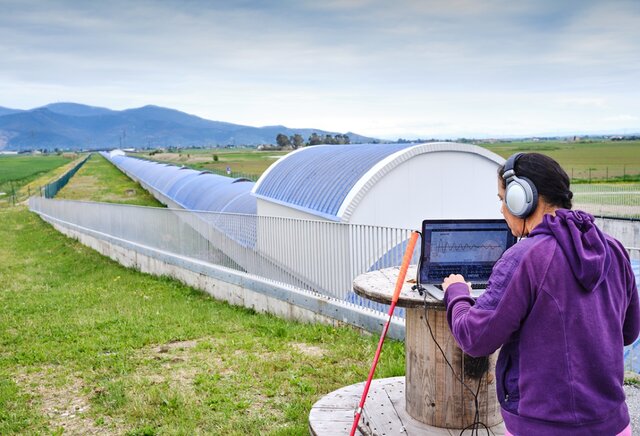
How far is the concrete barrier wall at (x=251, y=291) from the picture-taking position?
8984mm

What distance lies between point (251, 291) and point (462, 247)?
8.00m

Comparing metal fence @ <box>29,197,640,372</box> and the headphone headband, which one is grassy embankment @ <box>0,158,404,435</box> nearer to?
metal fence @ <box>29,197,640,372</box>

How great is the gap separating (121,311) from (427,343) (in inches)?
319

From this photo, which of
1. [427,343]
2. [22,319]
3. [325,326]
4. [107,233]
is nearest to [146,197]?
[107,233]

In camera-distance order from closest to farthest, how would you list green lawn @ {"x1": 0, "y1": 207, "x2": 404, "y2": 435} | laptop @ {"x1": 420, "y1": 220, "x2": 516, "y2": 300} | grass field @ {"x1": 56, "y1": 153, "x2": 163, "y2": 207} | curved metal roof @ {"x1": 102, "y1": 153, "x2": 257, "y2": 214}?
laptop @ {"x1": 420, "y1": 220, "x2": 516, "y2": 300} < green lawn @ {"x1": 0, "y1": 207, "x2": 404, "y2": 435} < curved metal roof @ {"x1": 102, "y1": 153, "x2": 257, "y2": 214} < grass field @ {"x1": 56, "y1": 153, "x2": 163, "y2": 207}

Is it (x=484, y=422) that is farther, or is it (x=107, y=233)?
(x=107, y=233)

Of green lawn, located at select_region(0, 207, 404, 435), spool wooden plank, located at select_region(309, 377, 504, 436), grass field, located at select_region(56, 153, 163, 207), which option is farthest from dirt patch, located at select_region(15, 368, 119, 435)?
grass field, located at select_region(56, 153, 163, 207)

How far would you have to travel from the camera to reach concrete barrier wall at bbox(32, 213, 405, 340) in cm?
898

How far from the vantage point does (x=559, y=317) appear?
2727 mm

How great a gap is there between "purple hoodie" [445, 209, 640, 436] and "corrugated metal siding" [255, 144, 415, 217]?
1012 cm

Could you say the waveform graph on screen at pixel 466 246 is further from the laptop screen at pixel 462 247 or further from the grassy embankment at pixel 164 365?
the grassy embankment at pixel 164 365

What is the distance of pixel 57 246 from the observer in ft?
78.1

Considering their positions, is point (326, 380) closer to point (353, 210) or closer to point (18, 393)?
point (18, 393)

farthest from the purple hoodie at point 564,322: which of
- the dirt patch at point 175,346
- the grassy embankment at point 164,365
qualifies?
the dirt patch at point 175,346
